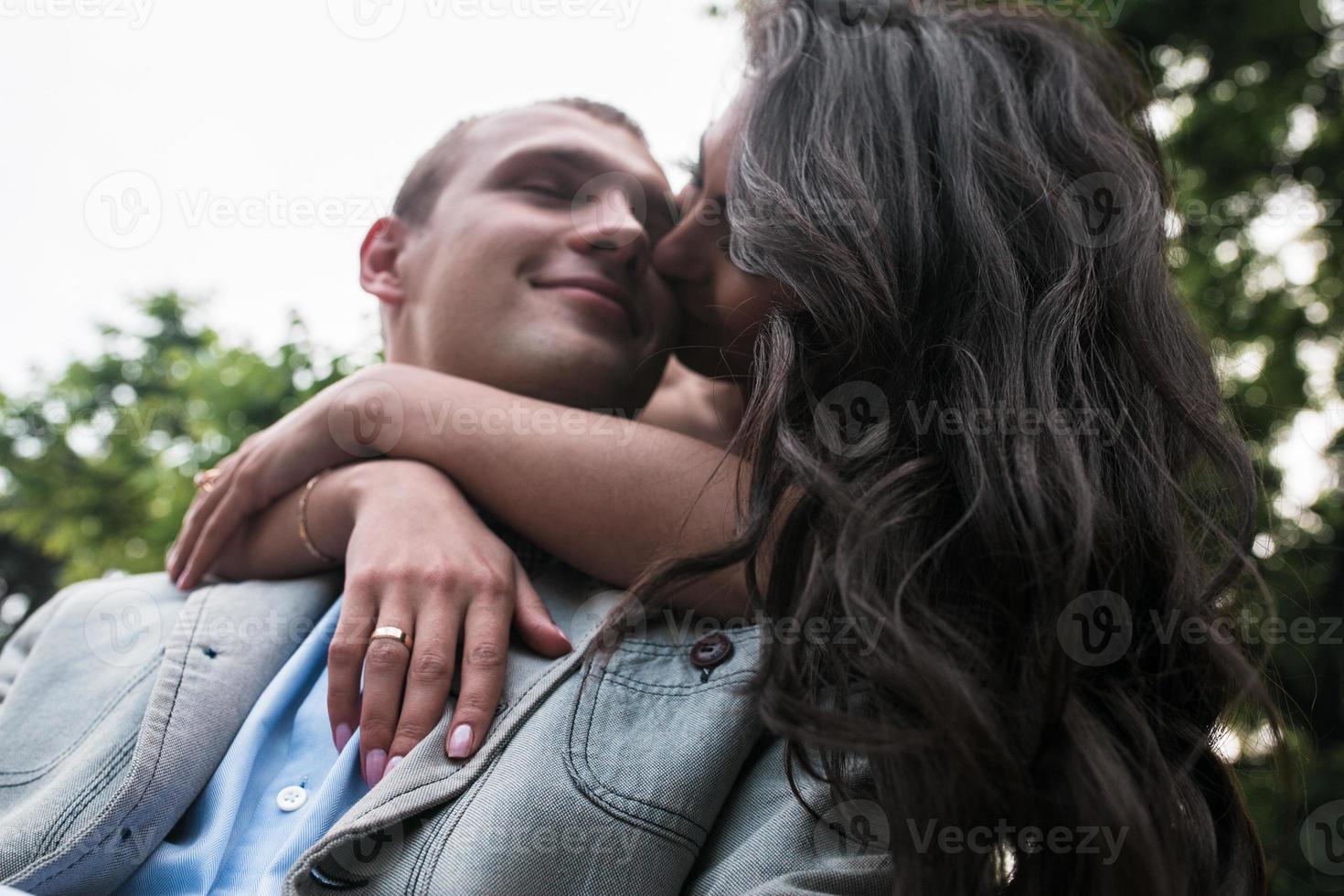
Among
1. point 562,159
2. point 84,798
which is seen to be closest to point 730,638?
point 84,798

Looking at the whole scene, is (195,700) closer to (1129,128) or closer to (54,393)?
(1129,128)

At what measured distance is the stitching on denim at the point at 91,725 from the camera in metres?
1.52

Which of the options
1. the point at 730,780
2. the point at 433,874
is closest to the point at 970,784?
the point at 730,780

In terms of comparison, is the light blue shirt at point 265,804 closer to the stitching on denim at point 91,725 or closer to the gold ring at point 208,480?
the stitching on denim at point 91,725

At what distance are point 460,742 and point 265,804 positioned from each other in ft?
1.29

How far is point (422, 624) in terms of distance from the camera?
1.43 m

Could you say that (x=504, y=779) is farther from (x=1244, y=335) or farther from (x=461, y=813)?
(x=1244, y=335)

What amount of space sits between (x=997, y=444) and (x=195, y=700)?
1.25 meters

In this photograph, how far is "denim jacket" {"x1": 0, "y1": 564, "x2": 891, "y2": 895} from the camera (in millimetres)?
1180

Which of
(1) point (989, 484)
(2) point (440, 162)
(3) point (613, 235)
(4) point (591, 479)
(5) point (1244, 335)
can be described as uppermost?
(2) point (440, 162)

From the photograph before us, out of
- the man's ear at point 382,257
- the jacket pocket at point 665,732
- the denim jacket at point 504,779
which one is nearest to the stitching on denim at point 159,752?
the denim jacket at point 504,779

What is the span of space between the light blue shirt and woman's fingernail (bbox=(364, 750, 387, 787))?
0.06m

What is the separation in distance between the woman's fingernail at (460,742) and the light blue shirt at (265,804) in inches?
7.6

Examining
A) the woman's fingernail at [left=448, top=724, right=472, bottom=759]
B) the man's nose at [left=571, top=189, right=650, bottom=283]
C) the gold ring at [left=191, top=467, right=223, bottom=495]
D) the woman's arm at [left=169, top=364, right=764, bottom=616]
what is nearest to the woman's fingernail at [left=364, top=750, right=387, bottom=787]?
the woman's fingernail at [left=448, top=724, right=472, bottom=759]
